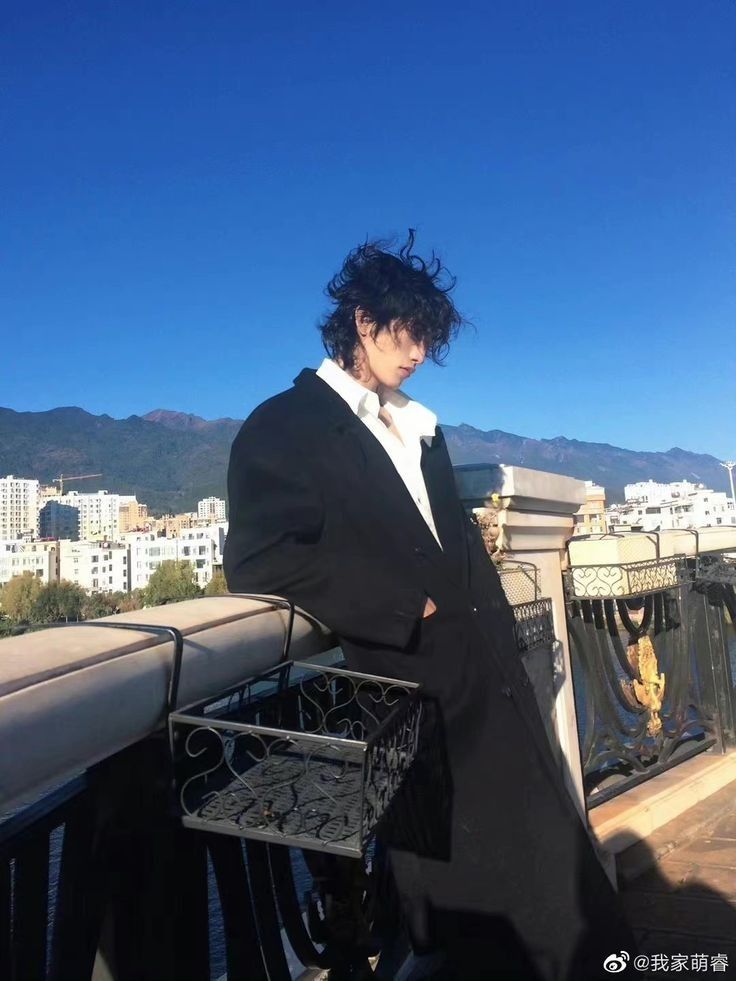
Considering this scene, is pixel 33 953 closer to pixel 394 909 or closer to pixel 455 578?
pixel 455 578

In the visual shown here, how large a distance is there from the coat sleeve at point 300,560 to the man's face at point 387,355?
364 mm

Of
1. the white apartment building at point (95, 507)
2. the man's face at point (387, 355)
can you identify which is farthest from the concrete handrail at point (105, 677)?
the white apartment building at point (95, 507)

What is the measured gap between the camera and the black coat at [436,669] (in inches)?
56.9

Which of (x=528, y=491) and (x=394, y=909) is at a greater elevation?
(x=528, y=491)

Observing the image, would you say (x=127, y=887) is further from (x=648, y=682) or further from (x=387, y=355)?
(x=648, y=682)

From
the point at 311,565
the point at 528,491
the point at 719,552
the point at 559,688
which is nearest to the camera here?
the point at 311,565

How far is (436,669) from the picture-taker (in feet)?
4.85

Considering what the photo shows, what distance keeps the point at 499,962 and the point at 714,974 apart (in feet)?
4.22

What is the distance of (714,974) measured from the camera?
2.39 meters

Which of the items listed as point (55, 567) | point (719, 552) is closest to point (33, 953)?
point (719, 552)

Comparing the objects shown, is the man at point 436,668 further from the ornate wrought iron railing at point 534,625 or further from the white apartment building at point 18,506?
the white apartment building at point 18,506

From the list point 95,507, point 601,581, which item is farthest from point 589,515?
point 95,507

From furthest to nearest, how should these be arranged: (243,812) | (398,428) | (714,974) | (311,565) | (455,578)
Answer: (714,974) → (398,428) → (455,578) → (311,565) → (243,812)

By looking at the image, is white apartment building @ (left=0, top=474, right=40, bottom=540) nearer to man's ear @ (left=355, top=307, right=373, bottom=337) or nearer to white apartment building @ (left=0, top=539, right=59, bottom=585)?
white apartment building @ (left=0, top=539, right=59, bottom=585)
